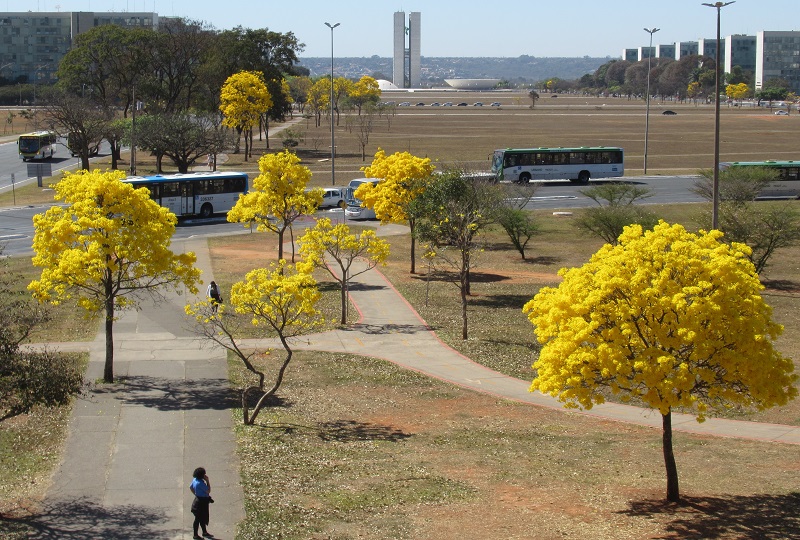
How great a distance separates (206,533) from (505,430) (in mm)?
8176

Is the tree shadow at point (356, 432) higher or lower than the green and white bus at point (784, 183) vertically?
lower

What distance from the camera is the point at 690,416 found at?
23.5 meters

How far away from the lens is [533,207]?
197 feet

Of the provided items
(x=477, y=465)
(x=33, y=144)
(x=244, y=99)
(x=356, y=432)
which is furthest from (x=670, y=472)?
(x=33, y=144)

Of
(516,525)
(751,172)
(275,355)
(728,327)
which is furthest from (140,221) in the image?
(751,172)

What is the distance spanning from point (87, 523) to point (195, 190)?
41241 mm

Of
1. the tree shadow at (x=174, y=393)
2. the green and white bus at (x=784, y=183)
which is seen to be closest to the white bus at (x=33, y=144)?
the green and white bus at (x=784, y=183)

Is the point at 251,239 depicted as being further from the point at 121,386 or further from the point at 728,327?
the point at 728,327

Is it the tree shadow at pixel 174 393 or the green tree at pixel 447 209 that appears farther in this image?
the green tree at pixel 447 209

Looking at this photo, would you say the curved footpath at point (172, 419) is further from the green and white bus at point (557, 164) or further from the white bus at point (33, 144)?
the white bus at point (33, 144)

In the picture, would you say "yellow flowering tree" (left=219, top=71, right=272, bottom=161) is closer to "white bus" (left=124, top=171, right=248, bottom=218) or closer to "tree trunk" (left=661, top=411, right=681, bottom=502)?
"white bus" (left=124, top=171, right=248, bottom=218)

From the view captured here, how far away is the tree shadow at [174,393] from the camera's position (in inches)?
893

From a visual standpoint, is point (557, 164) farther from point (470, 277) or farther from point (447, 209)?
point (447, 209)

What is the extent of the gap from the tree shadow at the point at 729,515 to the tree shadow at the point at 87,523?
24.8ft
